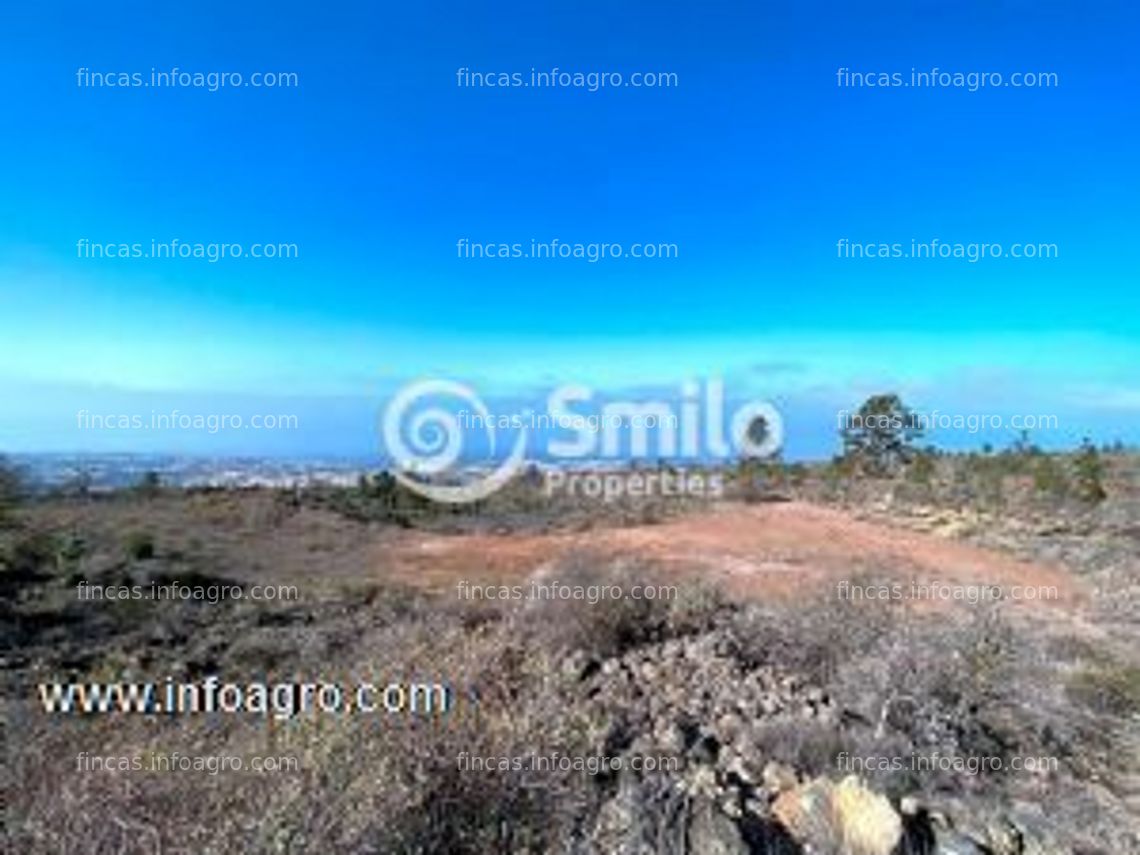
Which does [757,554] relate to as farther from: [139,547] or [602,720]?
[602,720]

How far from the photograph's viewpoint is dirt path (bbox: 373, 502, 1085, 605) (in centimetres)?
1536

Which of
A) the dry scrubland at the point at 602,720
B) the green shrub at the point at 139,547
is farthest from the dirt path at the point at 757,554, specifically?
the green shrub at the point at 139,547

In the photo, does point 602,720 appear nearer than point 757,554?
Yes

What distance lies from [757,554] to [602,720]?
12.8m

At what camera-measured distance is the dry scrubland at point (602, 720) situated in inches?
186

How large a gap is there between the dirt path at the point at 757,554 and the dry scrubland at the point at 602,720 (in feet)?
1.15

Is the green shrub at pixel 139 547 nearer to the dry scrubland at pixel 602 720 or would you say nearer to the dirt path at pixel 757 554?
the dry scrubland at pixel 602 720

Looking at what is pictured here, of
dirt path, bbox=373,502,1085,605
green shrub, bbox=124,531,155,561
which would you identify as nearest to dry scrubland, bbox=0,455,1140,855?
dirt path, bbox=373,502,1085,605

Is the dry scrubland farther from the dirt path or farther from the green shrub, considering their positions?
→ the green shrub

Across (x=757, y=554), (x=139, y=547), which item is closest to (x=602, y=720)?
(x=757, y=554)

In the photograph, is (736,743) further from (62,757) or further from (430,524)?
(430,524)

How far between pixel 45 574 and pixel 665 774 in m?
13.5

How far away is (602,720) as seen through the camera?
707 centimetres

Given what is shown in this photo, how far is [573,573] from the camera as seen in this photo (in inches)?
434
